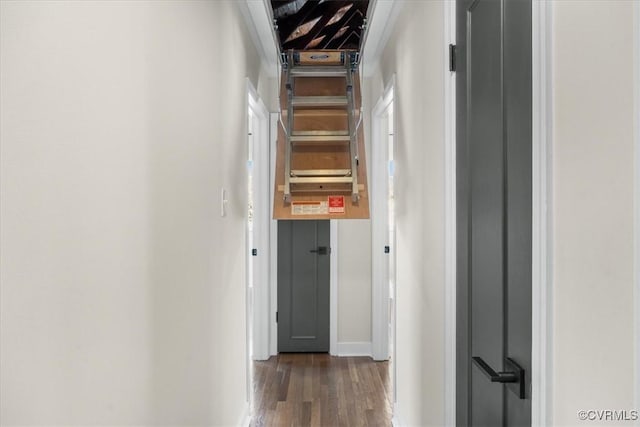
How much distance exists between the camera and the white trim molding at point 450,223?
165 centimetres

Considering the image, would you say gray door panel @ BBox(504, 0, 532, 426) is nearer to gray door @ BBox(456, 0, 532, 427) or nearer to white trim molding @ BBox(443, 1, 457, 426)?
gray door @ BBox(456, 0, 532, 427)

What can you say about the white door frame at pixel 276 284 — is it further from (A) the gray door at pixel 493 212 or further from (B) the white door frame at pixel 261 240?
(A) the gray door at pixel 493 212

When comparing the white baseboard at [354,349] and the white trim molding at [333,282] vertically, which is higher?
the white trim molding at [333,282]

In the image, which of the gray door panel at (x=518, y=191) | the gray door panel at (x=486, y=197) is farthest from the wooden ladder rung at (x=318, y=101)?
the gray door panel at (x=518, y=191)

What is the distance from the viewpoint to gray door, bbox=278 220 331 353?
398cm
